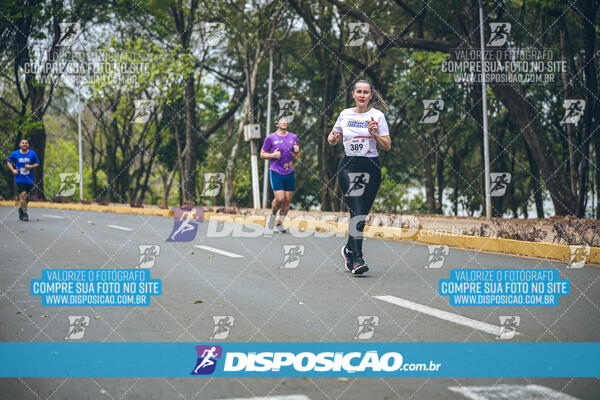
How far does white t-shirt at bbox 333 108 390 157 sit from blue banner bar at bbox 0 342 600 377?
10.7 feet

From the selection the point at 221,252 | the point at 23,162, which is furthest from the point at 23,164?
the point at 221,252

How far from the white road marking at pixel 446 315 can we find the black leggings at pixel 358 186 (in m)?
1.37

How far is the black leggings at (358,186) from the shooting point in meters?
7.73

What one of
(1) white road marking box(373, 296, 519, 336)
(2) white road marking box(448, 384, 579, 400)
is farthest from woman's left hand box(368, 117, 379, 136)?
(2) white road marking box(448, 384, 579, 400)

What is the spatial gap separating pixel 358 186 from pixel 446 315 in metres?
2.39

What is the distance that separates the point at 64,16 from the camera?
33.7 metres

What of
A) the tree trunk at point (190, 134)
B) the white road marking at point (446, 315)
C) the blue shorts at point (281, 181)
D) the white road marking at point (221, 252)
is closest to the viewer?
the white road marking at point (446, 315)

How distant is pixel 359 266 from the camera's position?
7816 mm

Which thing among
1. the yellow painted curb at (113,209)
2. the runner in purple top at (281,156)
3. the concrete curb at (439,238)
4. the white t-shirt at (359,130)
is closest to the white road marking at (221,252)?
the runner in purple top at (281,156)

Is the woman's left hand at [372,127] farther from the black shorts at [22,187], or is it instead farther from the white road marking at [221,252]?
the black shorts at [22,187]

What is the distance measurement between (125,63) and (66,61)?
394 cm

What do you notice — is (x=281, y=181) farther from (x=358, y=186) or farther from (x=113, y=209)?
(x=113, y=209)

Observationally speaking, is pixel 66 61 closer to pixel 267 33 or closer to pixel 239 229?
pixel 267 33

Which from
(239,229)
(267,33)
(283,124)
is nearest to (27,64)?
(267,33)
